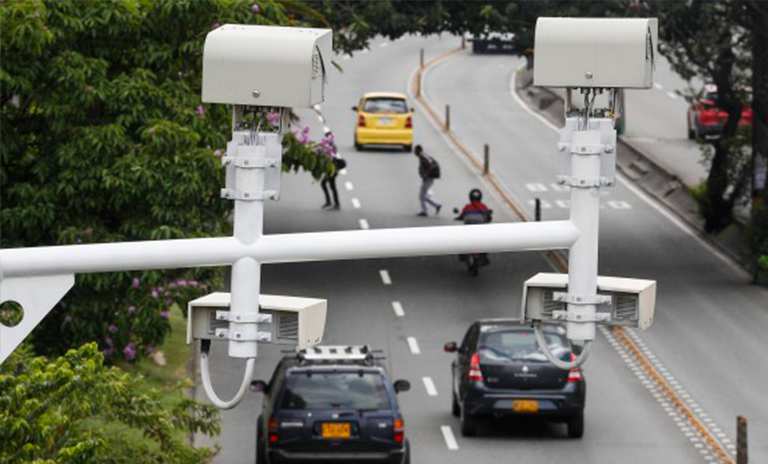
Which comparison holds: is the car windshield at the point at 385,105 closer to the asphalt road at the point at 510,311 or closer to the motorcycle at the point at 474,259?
the asphalt road at the point at 510,311

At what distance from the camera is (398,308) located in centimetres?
3691

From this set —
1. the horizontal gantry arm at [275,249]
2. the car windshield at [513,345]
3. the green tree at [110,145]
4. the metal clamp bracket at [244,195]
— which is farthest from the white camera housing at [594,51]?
the car windshield at [513,345]

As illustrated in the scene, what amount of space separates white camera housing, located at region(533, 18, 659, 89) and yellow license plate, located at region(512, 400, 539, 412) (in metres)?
19.4

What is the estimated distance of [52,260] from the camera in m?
7.22

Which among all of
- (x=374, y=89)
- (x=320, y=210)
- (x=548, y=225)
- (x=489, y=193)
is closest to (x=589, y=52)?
(x=548, y=225)

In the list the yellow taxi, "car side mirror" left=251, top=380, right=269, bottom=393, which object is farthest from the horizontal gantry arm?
the yellow taxi

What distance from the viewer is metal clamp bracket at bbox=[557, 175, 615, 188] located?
25.2 feet

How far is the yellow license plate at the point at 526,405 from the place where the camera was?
2683 centimetres

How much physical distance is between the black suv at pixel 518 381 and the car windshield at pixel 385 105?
3217 centimetres

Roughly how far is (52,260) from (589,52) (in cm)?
Answer: 227

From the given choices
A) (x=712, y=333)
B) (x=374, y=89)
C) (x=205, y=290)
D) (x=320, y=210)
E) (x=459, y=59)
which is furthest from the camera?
(x=459, y=59)

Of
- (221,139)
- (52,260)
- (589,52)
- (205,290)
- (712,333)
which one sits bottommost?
(712,333)

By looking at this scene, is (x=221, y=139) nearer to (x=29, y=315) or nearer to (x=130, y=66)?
(x=130, y=66)

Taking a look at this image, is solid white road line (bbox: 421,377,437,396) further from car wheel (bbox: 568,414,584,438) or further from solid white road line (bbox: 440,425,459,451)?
car wheel (bbox: 568,414,584,438)
